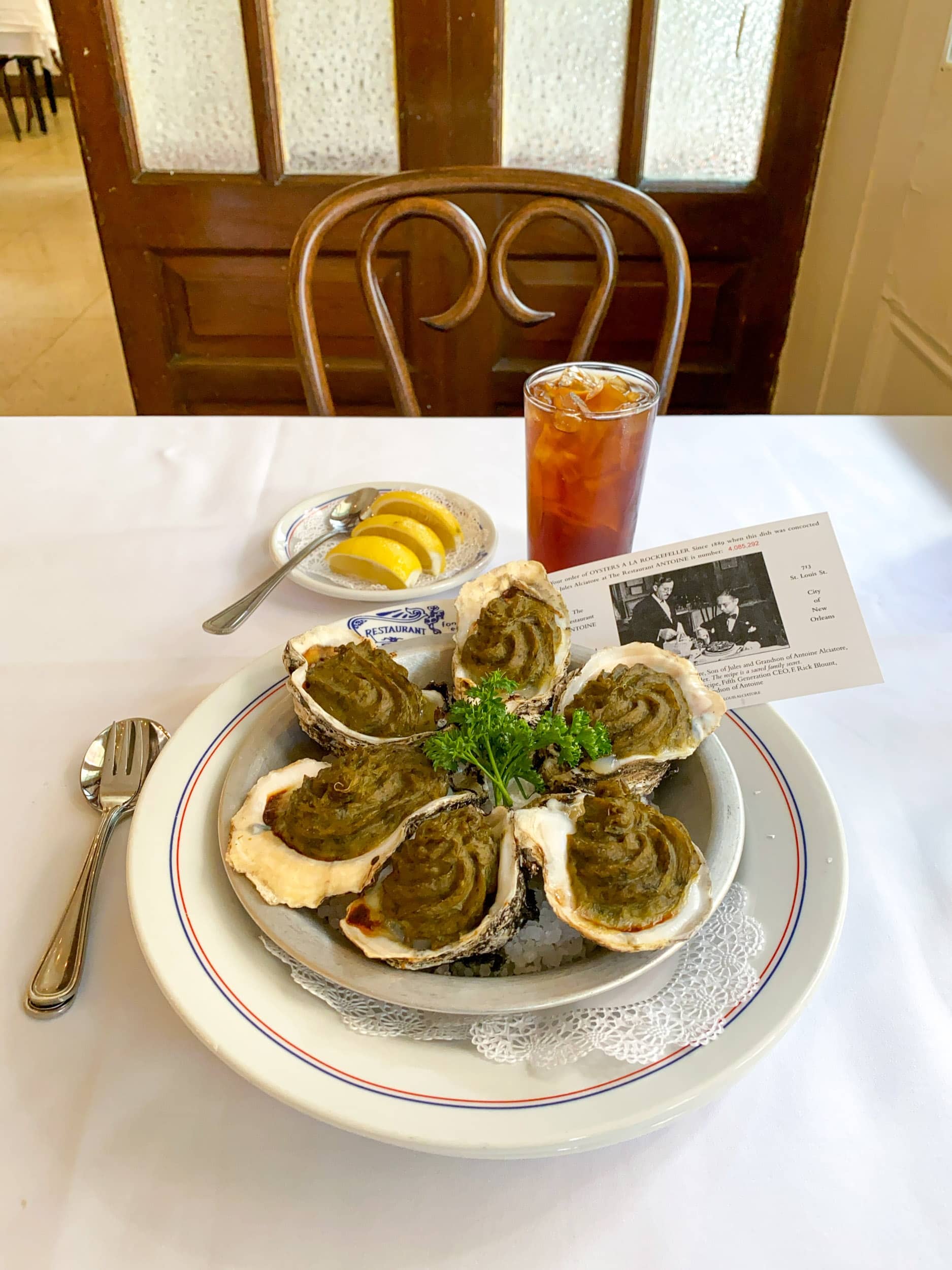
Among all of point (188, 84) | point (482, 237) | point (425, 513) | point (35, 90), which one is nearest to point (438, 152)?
point (188, 84)

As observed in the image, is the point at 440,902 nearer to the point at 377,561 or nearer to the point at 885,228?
the point at 377,561

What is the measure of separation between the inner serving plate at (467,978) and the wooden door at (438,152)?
1.96 m

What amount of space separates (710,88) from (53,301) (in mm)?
3403

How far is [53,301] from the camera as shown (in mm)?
4262

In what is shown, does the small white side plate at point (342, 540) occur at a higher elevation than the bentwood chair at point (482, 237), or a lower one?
lower

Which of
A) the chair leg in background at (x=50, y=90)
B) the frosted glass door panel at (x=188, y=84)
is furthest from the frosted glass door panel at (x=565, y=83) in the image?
the chair leg in background at (x=50, y=90)

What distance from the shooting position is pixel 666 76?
2.14 metres

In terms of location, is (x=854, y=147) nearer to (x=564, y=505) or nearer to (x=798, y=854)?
(x=564, y=505)

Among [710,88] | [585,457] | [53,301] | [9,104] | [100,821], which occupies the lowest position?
[53,301]

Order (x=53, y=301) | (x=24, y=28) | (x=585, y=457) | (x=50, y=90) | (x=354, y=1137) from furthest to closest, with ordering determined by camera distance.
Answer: (x=50, y=90)
(x=24, y=28)
(x=53, y=301)
(x=585, y=457)
(x=354, y=1137)

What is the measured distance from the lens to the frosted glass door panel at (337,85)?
81.1 inches

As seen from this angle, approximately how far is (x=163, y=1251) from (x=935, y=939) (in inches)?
19.9

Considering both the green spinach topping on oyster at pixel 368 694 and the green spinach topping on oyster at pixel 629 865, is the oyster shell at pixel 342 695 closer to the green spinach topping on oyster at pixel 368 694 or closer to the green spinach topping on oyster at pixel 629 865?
the green spinach topping on oyster at pixel 368 694

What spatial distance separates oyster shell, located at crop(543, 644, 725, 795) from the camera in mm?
625
